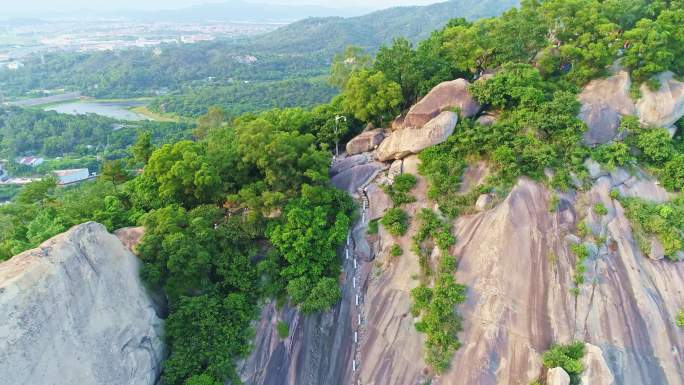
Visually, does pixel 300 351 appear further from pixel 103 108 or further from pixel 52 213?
pixel 103 108

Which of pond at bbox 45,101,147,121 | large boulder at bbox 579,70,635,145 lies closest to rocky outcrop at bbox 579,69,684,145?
large boulder at bbox 579,70,635,145

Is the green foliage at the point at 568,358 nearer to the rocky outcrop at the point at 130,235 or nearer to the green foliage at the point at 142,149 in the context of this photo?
the rocky outcrop at the point at 130,235

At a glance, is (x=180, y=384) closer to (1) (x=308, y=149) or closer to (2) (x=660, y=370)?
(1) (x=308, y=149)

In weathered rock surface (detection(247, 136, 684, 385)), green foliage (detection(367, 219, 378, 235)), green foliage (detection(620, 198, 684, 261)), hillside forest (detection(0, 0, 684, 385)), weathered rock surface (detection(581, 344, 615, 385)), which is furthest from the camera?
green foliage (detection(367, 219, 378, 235))

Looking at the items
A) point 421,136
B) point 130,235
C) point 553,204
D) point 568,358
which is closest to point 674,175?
point 553,204

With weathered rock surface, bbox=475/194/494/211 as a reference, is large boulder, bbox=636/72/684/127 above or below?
above

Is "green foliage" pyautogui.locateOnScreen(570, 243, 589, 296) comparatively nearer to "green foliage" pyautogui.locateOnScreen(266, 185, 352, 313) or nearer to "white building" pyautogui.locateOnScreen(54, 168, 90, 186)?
"green foliage" pyautogui.locateOnScreen(266, 185, 352, 313)
